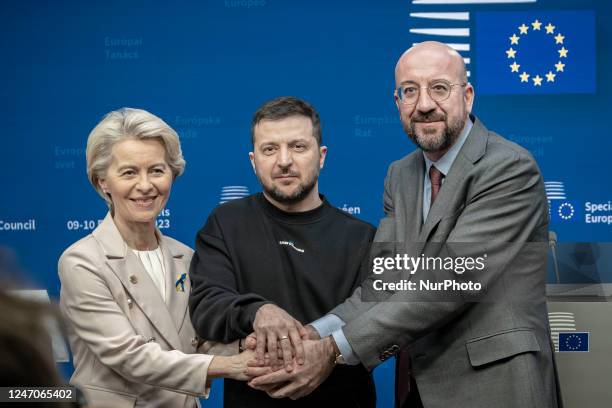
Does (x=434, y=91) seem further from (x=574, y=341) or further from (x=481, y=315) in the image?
(x=574, y=341)

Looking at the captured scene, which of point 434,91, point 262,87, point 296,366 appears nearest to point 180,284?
point 296,366

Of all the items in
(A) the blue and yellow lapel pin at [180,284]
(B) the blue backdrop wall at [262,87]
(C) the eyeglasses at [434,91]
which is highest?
(B) the blue backdrop wall at [262,87]

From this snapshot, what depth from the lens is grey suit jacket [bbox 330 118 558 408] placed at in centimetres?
233

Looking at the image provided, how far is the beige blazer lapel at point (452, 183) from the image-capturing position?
246 centimetres

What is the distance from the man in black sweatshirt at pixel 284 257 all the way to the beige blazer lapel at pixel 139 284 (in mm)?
86

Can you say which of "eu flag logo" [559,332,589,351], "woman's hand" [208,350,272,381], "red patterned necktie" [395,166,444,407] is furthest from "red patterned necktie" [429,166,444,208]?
"eu flag logo" [559,332,589,351]

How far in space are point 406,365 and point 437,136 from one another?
72 cm

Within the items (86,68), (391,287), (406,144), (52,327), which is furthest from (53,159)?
(52,327)

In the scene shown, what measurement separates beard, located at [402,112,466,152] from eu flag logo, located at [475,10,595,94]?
7.31 feet

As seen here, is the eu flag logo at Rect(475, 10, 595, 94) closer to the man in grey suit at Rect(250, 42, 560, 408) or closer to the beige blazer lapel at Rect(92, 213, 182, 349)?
the man in grey suit at Rect(250, 42, 560, 408)

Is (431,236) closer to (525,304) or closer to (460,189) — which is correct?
(460,189)

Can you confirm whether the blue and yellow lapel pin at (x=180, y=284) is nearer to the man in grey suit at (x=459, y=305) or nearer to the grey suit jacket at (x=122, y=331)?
the grey suit jacket at (x=122, y=331)

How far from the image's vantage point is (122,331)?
2361 millimetres

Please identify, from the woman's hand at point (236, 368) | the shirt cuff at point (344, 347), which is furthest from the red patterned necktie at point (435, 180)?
the woman's hand at point (236, 368)
